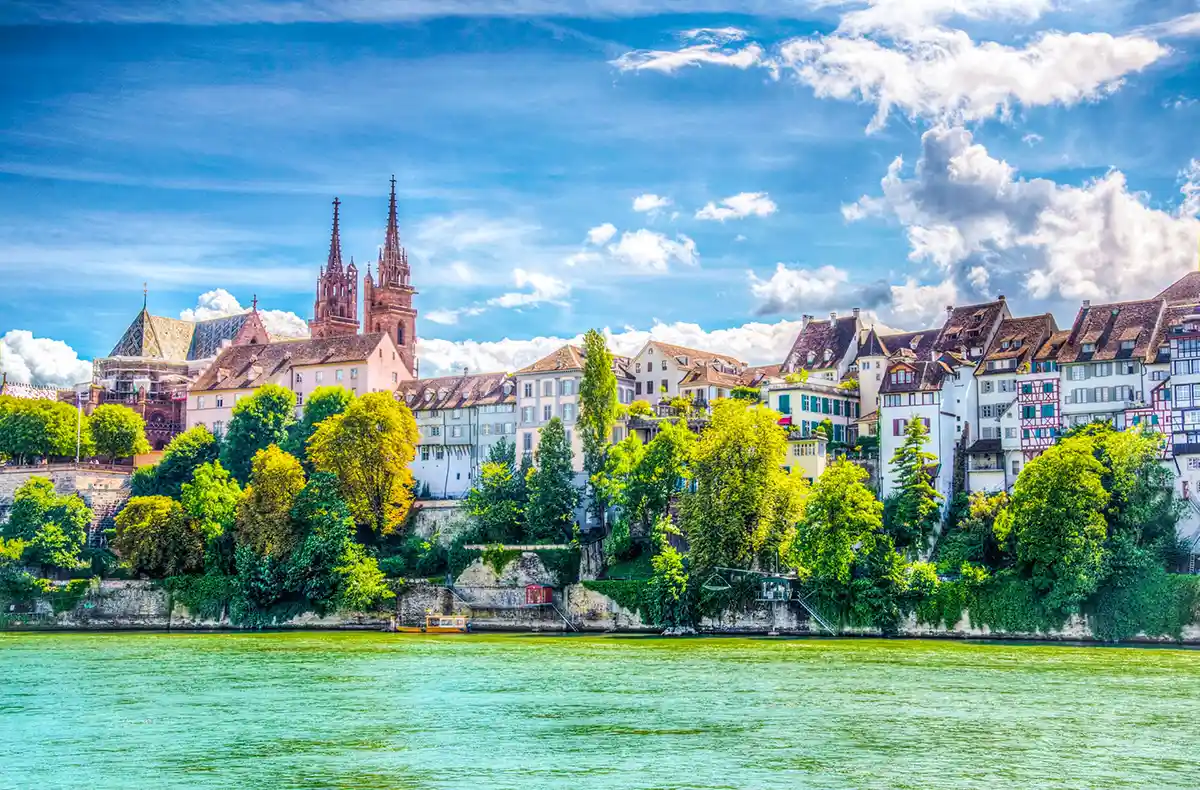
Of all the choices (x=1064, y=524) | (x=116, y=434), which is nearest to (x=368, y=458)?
(x=116, y=434)

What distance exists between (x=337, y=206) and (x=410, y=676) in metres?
86.5

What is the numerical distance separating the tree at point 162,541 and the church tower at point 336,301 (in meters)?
46.1

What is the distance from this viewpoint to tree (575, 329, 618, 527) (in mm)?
77062

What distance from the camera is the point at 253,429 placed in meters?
89.7

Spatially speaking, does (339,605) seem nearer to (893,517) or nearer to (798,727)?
(893,517)

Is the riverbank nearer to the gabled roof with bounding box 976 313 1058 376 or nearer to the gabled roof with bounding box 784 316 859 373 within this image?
the gabled roof with bounding box 976 313 1058 376

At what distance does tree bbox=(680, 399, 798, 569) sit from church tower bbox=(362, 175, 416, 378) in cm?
5674

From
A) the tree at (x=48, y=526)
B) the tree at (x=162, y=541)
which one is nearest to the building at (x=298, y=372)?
the tree at (x=48, y=526)

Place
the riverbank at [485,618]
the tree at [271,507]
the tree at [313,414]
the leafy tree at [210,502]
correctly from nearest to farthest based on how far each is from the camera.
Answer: the riverbank at [485,618]
the tree at [271,507]
the leafy tree at [210,502]
the tree at [313,414]

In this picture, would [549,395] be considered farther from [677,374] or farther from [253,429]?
[253,429]

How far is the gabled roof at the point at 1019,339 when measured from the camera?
74625mm

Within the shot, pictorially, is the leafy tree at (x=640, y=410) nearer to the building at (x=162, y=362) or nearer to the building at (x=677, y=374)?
the building at (x=677, y=374)

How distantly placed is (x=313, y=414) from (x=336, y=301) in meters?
38.2

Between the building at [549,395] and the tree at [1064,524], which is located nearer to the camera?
the tree at [1064,524]
